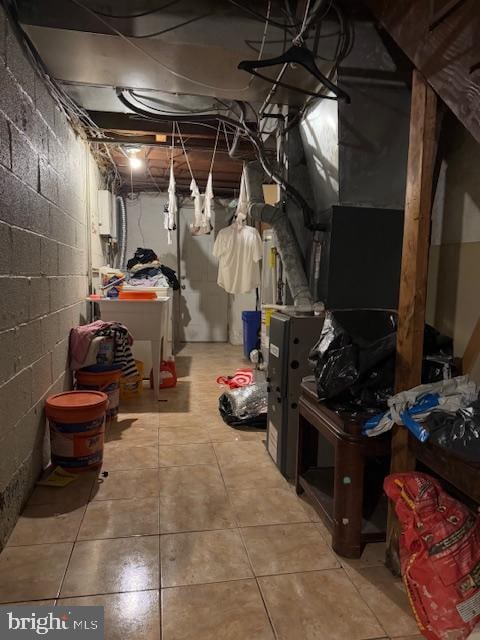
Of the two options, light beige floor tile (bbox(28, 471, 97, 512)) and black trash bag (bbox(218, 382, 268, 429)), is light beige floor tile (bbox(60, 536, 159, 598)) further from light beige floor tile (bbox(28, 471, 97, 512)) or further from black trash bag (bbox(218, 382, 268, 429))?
black trash bag (bbox(218, 382, 268, 429))

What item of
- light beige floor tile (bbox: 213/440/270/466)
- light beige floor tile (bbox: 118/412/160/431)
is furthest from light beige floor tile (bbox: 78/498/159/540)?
light beige floor tile (bbox: 118/412/160/431)

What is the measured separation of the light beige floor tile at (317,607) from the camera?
1250 millimetres

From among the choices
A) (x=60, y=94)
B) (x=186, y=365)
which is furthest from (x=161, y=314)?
(x=60, y=94)

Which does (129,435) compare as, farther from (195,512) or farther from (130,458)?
(195,512)

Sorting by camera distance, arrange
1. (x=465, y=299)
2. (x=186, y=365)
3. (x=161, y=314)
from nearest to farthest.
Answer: (x=465, y=299) → (x=161, y=314) → (x=186, y=365)

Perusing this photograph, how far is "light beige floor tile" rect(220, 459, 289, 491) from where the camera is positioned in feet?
7.06

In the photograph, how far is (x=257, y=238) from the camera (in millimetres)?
4500

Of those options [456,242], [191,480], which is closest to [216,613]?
[191,480]

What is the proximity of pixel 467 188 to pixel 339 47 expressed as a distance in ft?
3.16

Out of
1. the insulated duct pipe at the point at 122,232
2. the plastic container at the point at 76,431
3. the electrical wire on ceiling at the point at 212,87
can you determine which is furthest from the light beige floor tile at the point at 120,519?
the insulated duct pipe at the point at 122,232

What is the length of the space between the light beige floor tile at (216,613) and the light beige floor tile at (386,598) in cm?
38

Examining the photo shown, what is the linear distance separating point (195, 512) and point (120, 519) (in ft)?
1.15

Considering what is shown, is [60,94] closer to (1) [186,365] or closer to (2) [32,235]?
(2) [32,235]

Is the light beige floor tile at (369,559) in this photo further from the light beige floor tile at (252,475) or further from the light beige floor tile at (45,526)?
the light beige floor tile at (45,526)
